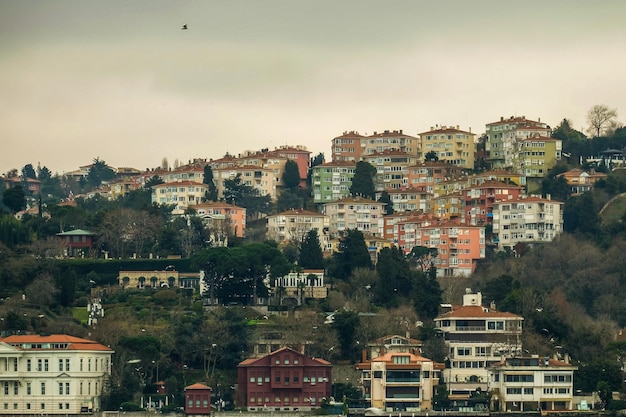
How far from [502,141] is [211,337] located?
206 ft

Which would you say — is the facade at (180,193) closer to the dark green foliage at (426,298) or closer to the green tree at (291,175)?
the green tree at (291,175)

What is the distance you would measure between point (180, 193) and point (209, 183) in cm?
319

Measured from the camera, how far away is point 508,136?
16150cm

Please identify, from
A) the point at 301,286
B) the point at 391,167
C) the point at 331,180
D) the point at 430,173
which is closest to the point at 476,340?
the point at 301,286

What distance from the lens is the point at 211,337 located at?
106 meters

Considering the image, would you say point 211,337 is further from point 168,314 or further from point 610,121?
point 610,121

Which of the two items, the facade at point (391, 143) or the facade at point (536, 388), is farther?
the facade at point (391, 143)

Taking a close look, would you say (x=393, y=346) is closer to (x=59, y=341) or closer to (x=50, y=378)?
(x=59, y=341)

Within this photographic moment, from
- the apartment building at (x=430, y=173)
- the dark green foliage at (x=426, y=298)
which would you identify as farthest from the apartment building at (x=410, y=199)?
the dark green foliage at (x=426, y=298)

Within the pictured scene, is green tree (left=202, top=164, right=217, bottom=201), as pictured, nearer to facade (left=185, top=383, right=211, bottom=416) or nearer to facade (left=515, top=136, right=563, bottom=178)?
facade (left=515, top=136, right=563, bottom=178)

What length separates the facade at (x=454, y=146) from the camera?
16412cm

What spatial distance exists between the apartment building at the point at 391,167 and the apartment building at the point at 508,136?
7.07 meters

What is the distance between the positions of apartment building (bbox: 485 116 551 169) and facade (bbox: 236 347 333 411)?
57.9 m

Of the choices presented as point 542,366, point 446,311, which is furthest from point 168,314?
point 542,366
